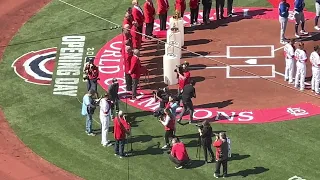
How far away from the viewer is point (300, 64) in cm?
2895

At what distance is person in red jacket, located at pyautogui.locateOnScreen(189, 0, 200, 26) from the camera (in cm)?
3353

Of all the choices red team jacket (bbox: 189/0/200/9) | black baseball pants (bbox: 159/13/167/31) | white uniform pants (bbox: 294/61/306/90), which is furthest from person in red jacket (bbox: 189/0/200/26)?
white uniform pants (bbox: 294/61/306/90)

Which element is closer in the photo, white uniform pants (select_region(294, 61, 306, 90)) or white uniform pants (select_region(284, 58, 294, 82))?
white uniform pants (select_region(294, 61, 306, 90))

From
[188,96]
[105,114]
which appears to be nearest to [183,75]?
[188,96]

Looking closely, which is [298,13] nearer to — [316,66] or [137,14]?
[316,66]

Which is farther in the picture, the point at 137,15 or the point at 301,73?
the point at 137,15

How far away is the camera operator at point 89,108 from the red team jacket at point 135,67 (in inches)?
76.9

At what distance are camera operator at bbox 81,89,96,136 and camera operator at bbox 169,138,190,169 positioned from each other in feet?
10.2

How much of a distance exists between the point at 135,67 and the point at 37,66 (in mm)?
4893

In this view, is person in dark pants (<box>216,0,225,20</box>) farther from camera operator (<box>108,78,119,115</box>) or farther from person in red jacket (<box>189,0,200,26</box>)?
camera operator (<box>108,78,119,115</box>)

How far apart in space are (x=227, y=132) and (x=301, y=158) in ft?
8.97

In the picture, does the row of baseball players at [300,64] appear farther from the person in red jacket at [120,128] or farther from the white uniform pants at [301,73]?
the person in red jacket at [120,128]

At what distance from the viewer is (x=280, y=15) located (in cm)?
3203

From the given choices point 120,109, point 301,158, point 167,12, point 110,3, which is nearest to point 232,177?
point 301,158
